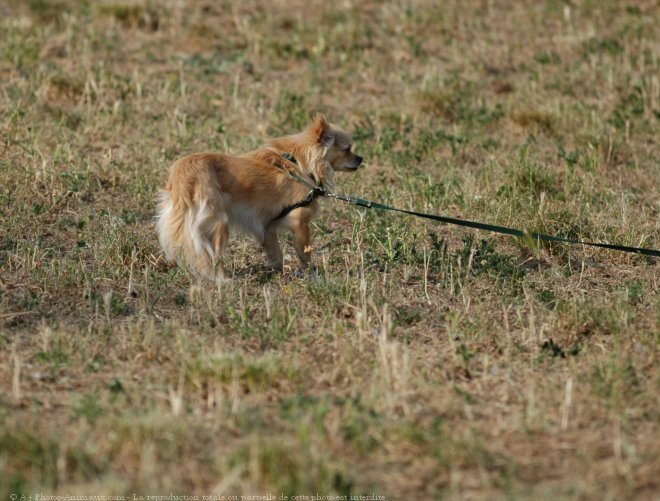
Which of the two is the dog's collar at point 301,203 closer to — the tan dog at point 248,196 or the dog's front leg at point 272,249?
the tan dog at point 248,196

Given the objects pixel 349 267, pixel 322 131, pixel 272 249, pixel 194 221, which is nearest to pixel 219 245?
pixel 194 221

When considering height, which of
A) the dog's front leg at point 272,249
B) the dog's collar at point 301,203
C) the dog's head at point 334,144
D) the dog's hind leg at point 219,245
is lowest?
the dog's front leg at point 272,249

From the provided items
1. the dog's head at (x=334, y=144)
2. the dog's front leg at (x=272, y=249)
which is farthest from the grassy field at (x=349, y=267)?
the dog's head at (x=334, y=144)

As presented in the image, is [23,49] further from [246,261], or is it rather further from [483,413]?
[483,413]

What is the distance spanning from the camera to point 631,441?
458 centimetres

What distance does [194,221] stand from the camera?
6602mm

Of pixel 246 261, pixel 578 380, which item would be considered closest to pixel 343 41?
pixel 246 261

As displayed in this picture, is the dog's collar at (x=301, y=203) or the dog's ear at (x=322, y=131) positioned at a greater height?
the dog's ear at (x=322, y=131)

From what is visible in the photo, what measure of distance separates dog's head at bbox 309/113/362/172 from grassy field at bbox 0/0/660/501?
44cm

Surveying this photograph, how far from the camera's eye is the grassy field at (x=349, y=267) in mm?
4348

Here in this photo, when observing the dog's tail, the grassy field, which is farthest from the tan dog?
the grassy field

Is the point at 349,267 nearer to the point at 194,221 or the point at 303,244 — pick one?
the point at 303,244

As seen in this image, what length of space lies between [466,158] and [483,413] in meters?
4.95

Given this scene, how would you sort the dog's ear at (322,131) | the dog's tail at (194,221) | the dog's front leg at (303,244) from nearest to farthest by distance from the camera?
1. the dog's tail at (194,221)
2. the dog's front leg at (303,244)
3. the dog's ear at (322,131)
